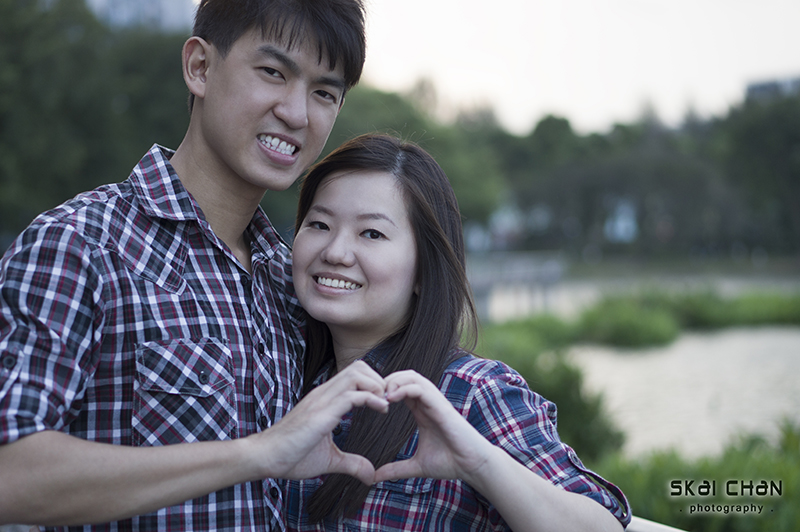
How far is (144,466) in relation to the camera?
1.36 m

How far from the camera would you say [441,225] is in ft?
6.88

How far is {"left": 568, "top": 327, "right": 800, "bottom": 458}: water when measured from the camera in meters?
8.38

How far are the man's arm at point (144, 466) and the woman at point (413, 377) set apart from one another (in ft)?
0.45

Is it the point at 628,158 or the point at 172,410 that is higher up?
the point at 628,158

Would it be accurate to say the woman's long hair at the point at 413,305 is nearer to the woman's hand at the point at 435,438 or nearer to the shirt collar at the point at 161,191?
the woman's hand at the point at 435,438

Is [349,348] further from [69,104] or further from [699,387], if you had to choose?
[69,104]

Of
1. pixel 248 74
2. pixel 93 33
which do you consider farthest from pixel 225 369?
pixel 93 33

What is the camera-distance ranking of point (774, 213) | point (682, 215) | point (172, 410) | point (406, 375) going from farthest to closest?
point (682, 215)
point (774, 213)
point (172, 410)
point (406, 375)

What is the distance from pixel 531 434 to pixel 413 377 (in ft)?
1.26

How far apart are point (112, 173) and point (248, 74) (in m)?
19.3

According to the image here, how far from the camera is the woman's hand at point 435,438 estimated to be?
1.45 m

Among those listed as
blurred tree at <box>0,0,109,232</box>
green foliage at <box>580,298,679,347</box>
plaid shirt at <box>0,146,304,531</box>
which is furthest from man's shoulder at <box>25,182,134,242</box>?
blurred tree at <box>0,0,109,232</box>

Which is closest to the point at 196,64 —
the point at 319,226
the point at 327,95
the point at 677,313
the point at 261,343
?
the point at 327,95

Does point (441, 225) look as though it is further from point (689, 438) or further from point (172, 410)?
point (689, 438)
